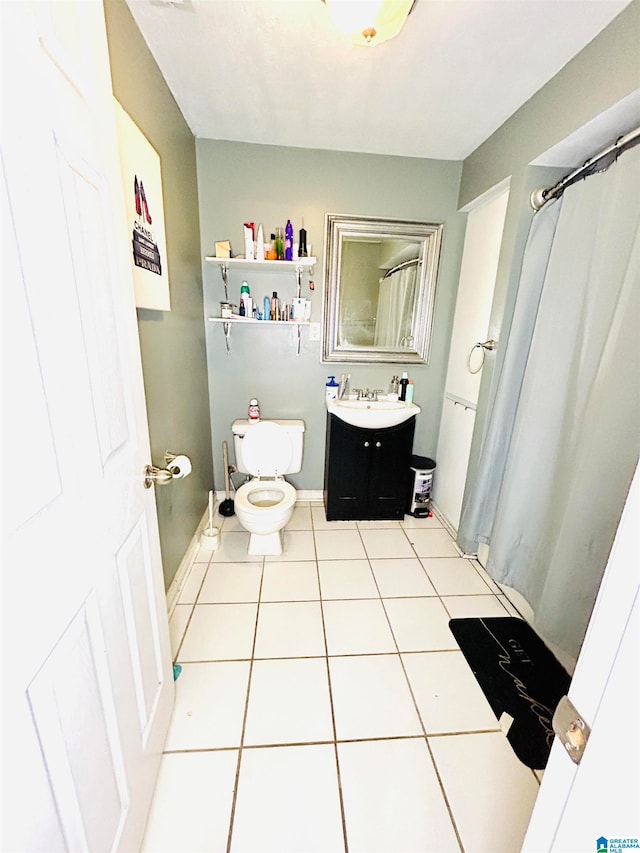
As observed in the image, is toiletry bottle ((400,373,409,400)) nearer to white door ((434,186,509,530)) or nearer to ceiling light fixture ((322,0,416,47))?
white door ((434,186,509,530))

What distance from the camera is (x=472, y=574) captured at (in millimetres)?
2068

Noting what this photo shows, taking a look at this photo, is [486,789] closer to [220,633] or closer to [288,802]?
[288,802]

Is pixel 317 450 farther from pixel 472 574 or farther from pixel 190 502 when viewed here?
pixel 472 574

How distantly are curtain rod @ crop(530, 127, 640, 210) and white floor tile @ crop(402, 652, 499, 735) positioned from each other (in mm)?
2055

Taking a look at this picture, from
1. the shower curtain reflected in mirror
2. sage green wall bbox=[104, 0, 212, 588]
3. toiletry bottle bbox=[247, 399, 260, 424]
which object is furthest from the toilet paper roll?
the shower curtain reflected in mirror

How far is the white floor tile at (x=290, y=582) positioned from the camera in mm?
1830

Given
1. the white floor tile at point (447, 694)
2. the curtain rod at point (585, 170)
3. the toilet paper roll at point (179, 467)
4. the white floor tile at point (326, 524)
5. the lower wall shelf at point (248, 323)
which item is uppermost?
the curtain rod at point (585, 170)

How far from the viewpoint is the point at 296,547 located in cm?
223

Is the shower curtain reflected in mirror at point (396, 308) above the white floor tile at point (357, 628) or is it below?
above

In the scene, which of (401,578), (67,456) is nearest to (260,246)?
(67,456)

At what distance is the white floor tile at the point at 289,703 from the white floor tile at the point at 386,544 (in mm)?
825

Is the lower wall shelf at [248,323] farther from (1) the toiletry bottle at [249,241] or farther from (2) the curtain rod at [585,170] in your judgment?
(2) the curtain rod at [585,170]

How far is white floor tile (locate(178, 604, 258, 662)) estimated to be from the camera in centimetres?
150

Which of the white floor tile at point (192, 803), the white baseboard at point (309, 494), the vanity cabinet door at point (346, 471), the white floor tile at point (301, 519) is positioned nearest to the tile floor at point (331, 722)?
the white floor tile at point (192, 803)
